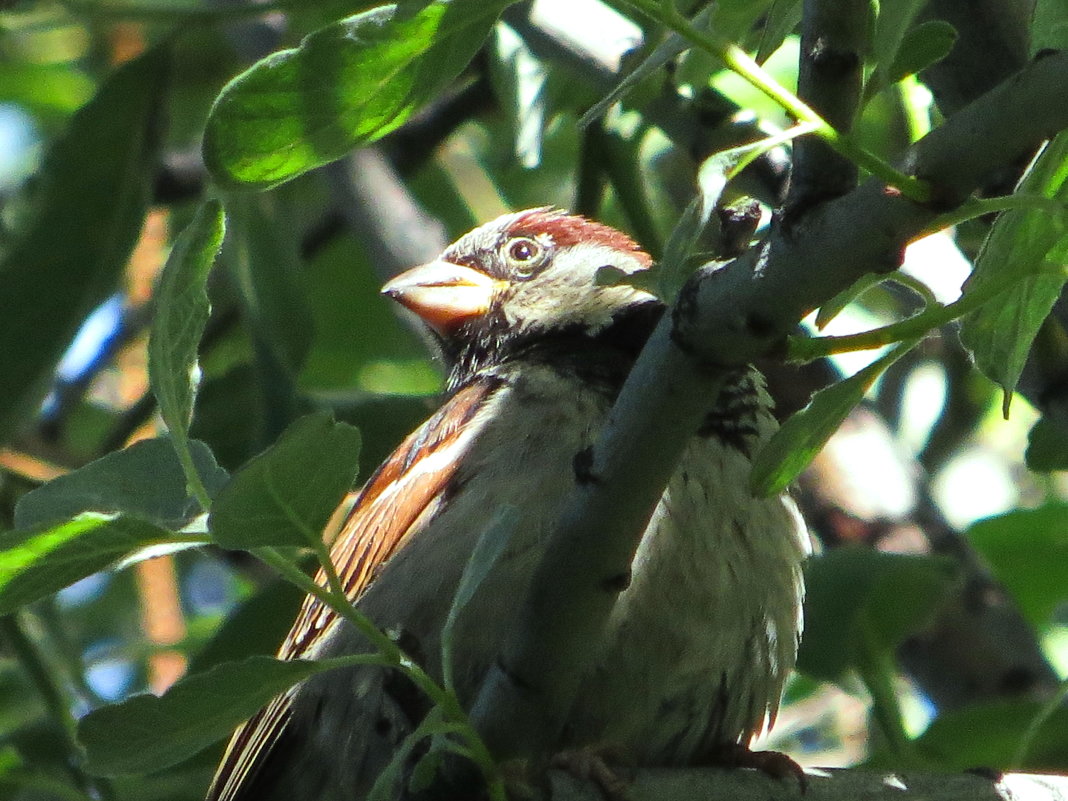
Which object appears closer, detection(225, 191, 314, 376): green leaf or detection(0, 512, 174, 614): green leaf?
detection(0, 512, 174, 614): green leaf

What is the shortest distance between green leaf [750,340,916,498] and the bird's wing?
1.21 metres

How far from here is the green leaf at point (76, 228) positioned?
11.3ft

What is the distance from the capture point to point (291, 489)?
1.68m

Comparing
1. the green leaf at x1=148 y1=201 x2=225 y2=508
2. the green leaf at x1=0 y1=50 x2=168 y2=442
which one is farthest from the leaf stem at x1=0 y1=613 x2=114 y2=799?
the green leaf at x1=148 y1=201 x2=225 y2=508

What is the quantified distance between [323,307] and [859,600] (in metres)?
2.34

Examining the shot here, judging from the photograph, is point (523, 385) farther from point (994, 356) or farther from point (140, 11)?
point (994, 356)

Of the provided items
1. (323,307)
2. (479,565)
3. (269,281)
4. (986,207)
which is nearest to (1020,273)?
(986,207)

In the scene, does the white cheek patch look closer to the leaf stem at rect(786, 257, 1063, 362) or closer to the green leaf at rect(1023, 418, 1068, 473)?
the green leaf at rect(1023, 418, 1068, 473)

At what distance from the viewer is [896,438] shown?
15.3ft

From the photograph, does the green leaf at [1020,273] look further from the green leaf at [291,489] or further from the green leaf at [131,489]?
the green leaf at [131,489]

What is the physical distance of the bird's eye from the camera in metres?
4.02

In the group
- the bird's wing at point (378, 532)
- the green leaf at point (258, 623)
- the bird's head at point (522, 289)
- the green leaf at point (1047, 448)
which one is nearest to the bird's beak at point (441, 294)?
the bird's head at point (522, 289)

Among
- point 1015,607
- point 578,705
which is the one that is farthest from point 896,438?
point 578,705

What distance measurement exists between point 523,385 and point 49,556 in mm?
1513
